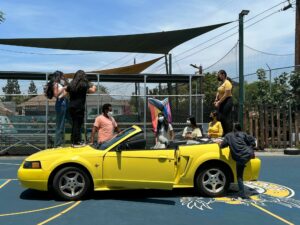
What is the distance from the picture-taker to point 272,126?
17797 mm

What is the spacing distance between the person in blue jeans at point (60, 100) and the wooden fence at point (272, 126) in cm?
962

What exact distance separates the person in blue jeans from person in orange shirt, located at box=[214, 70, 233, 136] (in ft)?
11.2

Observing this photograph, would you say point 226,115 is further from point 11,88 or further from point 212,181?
point 11,88

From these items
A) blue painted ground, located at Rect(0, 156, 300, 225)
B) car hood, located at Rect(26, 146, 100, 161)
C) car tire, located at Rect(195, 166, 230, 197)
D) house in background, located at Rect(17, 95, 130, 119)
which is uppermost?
house in background, located at Rect(17, 95, 130, 119)

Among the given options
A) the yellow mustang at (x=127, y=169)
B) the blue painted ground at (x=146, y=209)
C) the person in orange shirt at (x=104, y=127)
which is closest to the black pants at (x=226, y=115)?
the yellow mustang at (x=127, y=169)

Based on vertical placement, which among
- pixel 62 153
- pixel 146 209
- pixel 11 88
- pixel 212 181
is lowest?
pixel 146 209

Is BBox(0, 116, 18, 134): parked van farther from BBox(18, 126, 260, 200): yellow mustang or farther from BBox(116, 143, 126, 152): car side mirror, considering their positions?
BBox(116, 143, 126, 152): car side mirror

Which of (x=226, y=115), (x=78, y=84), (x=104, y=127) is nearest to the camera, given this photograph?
(x=78, y=84)

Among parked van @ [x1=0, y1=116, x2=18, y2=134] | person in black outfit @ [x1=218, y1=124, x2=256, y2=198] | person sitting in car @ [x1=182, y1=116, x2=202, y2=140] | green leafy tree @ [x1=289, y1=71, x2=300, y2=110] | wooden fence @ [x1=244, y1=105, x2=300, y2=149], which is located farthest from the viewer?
green leafy tree @ [x1=289, y1=71, x2=300, y2=110]

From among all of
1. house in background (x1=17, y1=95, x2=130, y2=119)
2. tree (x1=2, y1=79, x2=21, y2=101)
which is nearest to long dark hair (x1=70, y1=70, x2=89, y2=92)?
house in background (x1=17, y1=95, x2=130, y2=119)

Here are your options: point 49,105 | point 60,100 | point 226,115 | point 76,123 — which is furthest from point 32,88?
point 226,115

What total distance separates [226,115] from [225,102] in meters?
0.28

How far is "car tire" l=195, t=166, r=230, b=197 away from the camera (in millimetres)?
8086

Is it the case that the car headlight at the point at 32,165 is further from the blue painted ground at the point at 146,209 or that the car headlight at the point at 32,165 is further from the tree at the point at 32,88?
the tree at the point at 32,88
